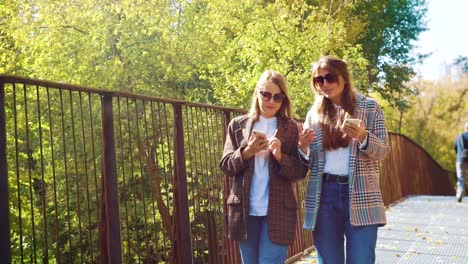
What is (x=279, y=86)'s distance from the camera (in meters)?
3.33

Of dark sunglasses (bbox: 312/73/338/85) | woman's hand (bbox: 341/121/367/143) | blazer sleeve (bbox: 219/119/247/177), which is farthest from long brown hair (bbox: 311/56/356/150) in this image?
blazer sleeve (bbox: 219/119/247/177)

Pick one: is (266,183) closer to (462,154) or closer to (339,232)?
(339,232)

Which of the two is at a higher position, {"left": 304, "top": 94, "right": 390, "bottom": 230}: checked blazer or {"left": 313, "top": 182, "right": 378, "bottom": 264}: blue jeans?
{"left": 304, "top": 94, "right": 390, "bottom": 230}: checked blazer

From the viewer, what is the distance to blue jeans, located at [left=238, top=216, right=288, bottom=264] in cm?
321

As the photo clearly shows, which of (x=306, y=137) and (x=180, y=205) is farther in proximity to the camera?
(x=180, y=205)

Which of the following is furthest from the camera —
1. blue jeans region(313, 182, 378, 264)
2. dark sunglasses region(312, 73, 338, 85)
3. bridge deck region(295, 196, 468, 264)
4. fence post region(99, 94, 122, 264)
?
bridge deck region(295, 196, 468, 264)

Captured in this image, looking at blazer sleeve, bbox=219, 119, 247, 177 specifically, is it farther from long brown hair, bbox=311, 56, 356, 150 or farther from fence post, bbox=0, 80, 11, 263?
fence post, bbox=0, 80, 11, 263

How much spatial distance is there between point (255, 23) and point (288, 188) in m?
15.1

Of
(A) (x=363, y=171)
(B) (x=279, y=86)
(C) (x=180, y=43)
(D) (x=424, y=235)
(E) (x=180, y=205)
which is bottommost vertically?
(D) (x=424, y=235)

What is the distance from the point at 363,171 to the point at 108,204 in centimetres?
146

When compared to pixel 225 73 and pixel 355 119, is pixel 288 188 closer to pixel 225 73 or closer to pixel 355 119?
pixel 355 119

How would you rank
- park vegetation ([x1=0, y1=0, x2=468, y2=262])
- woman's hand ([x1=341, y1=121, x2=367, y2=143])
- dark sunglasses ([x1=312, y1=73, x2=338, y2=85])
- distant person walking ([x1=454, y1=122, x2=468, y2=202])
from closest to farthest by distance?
woman's hand ([x1=341, y1=121, x2=367, y2=143])
dark sunglasses ([x1=312, y1=73, x2=338, y2=85])
distant person walking ([x1=454, y1=122, x2=468, y2=202])
park vegetation ([x1=0, y1=0, x2=468, y2=262])

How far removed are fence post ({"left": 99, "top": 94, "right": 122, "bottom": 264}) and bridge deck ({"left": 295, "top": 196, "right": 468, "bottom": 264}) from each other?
322 centimetres

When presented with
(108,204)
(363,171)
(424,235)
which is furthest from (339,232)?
(424,235)
